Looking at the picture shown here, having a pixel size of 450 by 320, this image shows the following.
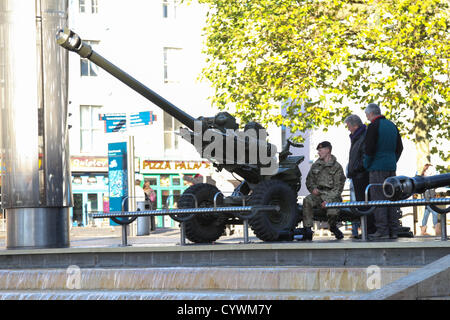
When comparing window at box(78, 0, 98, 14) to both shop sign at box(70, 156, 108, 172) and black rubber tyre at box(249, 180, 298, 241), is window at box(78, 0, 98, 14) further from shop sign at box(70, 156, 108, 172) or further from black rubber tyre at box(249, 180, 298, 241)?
black rubber tyre at box(249, 180, 298, 241)

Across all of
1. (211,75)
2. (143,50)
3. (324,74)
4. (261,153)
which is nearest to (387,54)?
(324,74)

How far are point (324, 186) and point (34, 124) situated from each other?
13.5 ft

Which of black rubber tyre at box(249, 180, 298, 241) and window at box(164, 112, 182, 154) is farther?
window at box(164, 112, 182, 154)

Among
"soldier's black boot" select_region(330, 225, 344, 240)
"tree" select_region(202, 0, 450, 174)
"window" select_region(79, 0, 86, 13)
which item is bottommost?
"soldier's black boot" select_region(330, 225, 344, 240)

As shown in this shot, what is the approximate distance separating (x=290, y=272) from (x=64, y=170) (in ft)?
18.0

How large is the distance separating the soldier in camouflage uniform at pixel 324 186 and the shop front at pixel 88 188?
3262 centimetres

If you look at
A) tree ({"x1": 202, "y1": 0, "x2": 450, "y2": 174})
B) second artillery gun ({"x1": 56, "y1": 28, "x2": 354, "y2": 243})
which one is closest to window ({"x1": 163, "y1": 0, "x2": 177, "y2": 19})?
tree ({"x1": 202, "y1": 0, "x2": 450, "y2": 174})

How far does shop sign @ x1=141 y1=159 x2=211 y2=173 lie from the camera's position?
151 feet

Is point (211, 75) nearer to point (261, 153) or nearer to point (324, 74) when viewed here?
point (324, 74)

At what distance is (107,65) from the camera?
500 inches

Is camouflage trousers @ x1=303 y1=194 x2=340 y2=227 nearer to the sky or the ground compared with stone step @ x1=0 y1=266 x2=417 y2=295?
nearer to the sky

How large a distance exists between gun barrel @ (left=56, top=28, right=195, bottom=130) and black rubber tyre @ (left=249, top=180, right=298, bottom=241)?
1.49 metres

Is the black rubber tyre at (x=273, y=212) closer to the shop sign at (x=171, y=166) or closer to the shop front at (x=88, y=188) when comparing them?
the shop front at (x=88, y=188)

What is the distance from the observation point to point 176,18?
155 ft
